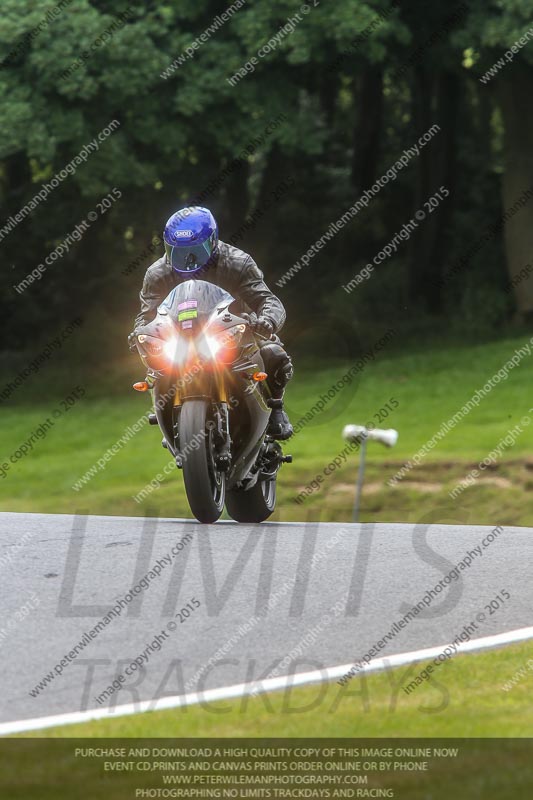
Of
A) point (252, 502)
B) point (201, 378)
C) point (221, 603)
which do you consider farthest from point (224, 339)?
point (221, 603)

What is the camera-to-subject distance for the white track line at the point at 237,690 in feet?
19.5

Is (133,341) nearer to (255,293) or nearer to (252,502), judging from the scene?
(255,293)

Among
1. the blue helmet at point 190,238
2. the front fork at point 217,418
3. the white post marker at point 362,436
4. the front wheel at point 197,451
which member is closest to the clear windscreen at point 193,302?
the blue helmet at point 190,238

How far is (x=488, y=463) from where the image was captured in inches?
722

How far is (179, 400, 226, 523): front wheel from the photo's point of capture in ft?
29.7

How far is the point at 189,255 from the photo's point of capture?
9680mm

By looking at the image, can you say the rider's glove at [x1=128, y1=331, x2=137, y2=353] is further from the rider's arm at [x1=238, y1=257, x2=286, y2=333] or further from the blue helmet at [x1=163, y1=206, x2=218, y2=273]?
the rider's arm at [x1=238, y1=257, x2=286, y2=333]

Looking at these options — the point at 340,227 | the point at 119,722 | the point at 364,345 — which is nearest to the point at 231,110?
the point at 364,345

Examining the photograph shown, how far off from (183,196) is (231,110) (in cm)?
402

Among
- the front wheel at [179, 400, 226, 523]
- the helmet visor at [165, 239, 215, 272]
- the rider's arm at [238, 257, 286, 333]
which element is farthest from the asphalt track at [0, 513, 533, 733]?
the helmet visor at [165, 239, 215, 272]

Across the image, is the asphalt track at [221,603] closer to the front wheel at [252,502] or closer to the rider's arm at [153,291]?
the front wheel at [252,502]

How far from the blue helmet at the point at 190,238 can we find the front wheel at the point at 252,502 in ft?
6.40

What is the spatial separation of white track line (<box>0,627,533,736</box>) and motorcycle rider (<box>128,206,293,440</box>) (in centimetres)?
325

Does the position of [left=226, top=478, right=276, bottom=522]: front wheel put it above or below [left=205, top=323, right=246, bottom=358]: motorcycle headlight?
below
